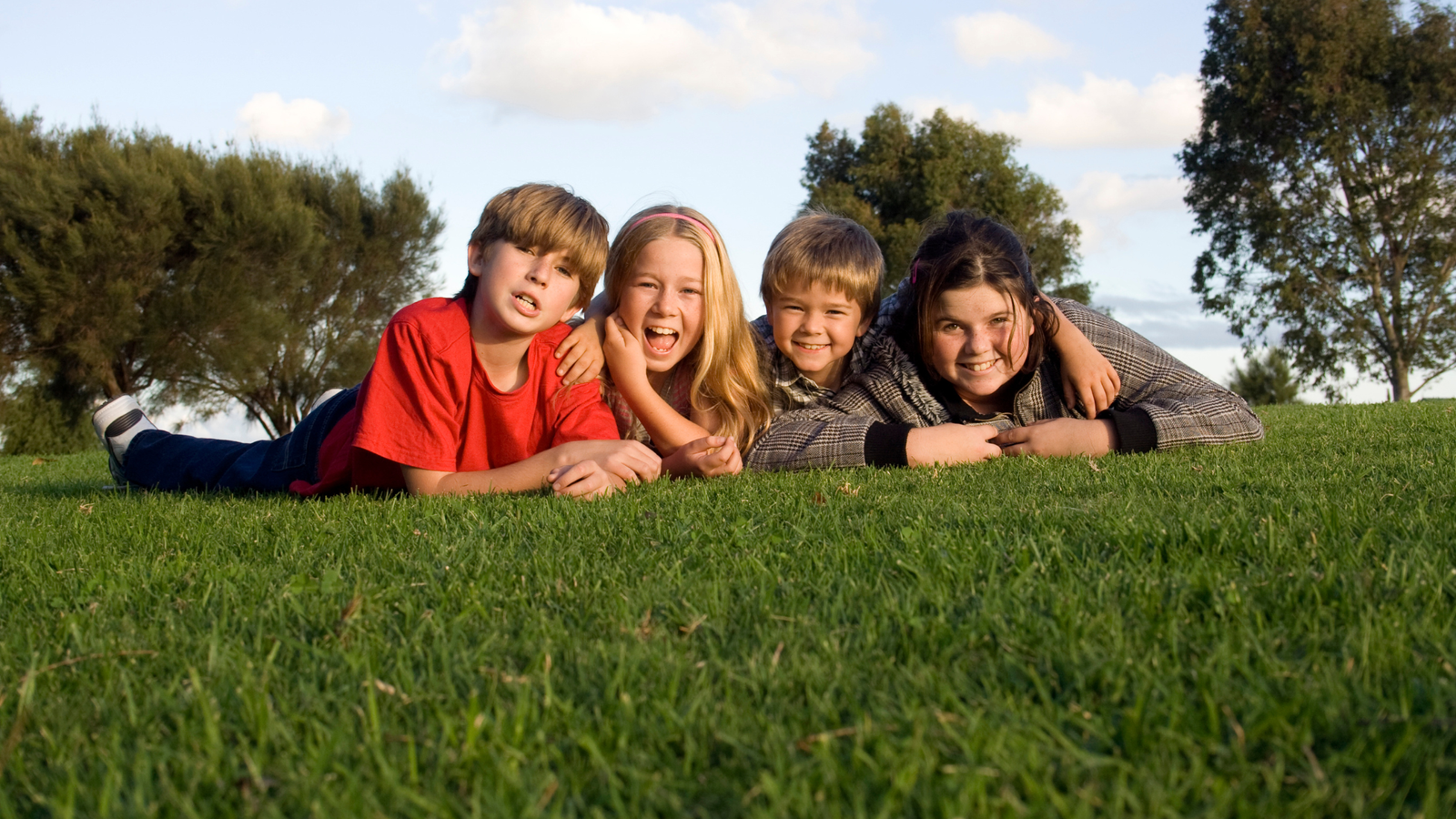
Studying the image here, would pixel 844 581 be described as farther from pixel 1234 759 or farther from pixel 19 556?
pixel 19 556

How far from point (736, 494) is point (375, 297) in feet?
88.9

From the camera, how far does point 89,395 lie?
24.2m

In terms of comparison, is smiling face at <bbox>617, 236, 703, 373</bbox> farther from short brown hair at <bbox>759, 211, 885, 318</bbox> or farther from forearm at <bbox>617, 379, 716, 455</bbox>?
short brown hair at <bbox>759, 211, 885, 318</bbox>

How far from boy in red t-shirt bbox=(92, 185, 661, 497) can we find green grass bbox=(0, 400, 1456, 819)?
3.80 ft

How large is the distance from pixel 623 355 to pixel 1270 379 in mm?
27774

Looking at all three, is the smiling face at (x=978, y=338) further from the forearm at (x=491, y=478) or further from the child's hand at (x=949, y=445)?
the forearm at (x=491, y=478)

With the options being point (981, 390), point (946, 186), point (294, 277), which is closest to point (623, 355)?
point (981, 390)

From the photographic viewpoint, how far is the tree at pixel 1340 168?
25.4 m

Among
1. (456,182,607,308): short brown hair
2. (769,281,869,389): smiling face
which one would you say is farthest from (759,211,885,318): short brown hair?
(456,182,607,308): short brown hair

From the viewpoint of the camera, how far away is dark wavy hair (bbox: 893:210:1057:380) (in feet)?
17.0

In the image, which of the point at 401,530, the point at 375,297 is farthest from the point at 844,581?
the point at 375,297

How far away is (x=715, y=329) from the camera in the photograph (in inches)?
192

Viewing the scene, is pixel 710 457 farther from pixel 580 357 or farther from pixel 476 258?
pixel 476 258

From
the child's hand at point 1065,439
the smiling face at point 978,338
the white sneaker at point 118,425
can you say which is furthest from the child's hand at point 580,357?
the white sneaker at point 118,425
